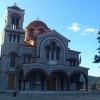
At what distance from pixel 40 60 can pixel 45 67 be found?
125 inches

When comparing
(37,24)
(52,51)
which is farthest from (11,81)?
(37,24)

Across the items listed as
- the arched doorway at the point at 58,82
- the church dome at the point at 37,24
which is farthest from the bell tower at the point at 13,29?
the arched doorway at the point at 58,82

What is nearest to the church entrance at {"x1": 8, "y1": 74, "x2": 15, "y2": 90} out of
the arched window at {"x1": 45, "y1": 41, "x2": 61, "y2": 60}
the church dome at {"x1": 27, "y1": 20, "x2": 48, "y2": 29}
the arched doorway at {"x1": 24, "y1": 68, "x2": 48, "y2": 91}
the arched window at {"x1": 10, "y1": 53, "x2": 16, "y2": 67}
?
the arched window at {"x1": 10, "y1": 53, "x2": 16, "y2": 67}

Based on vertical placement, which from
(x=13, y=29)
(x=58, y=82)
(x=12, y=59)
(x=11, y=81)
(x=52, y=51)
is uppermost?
(x=13, y=29)

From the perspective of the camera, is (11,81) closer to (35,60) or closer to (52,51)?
(35,60)

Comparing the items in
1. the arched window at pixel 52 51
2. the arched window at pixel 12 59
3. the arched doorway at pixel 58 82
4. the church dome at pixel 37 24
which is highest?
the church dome at pixel 37 24

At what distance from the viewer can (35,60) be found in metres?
31.2

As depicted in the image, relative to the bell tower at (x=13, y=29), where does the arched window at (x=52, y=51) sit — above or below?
below

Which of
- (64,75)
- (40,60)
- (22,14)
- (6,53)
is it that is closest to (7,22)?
(22,14)

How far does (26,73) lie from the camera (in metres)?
27.2

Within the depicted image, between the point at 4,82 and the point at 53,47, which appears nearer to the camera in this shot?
the point at 4,82

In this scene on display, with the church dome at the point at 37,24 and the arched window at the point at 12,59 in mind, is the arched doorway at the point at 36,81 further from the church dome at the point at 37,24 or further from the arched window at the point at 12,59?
the church dome at the point at 37,24

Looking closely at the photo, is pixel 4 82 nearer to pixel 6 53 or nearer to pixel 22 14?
pixel 6 53

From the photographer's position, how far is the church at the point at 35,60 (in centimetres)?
2970
